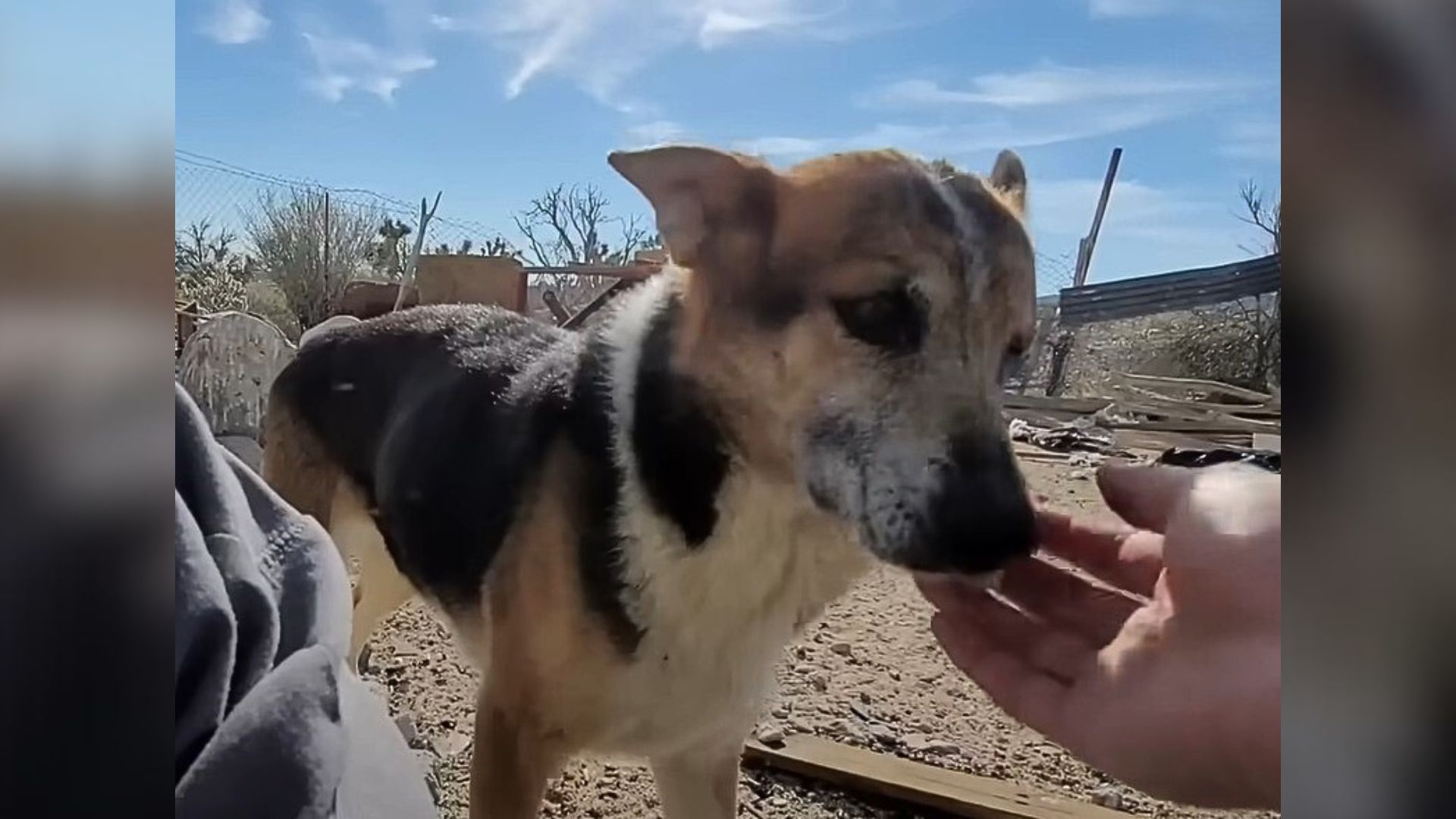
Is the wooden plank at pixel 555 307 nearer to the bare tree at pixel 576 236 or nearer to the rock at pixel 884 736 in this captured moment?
the bare tree at pixel 576 236

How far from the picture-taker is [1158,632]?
38.7 inches

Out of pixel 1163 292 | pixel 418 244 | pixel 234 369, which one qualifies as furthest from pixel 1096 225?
pixel 234 369

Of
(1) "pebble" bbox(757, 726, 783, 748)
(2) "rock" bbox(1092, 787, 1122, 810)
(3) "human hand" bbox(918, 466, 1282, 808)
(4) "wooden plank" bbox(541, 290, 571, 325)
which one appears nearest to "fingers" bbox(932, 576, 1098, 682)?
(3) "human hand" bbox(918, 466, 1282, 808)

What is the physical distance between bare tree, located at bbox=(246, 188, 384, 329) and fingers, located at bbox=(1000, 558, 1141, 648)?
844 millimetres

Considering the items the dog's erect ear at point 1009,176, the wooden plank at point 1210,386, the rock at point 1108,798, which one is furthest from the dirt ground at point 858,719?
the dog's erect ear at point 1009,176

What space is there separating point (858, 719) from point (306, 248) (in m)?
0.87

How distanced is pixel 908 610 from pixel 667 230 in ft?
1.51

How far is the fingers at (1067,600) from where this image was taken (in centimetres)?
102

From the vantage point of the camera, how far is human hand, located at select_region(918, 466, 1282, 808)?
3.17ft

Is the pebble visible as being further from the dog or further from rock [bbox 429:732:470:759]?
rock [bbox 429:732:470:759]

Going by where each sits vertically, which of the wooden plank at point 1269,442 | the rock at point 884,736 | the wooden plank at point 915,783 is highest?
the wooden plank at point 1269,442

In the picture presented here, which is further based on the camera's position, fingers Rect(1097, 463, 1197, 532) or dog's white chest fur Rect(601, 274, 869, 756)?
dog's white chest fur Rect(601, 274, 869, 756)

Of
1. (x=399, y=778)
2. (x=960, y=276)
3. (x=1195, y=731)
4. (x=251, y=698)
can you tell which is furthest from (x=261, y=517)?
(x=1195, y=731)

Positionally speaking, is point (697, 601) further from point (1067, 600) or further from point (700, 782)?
point (1067, 600)
